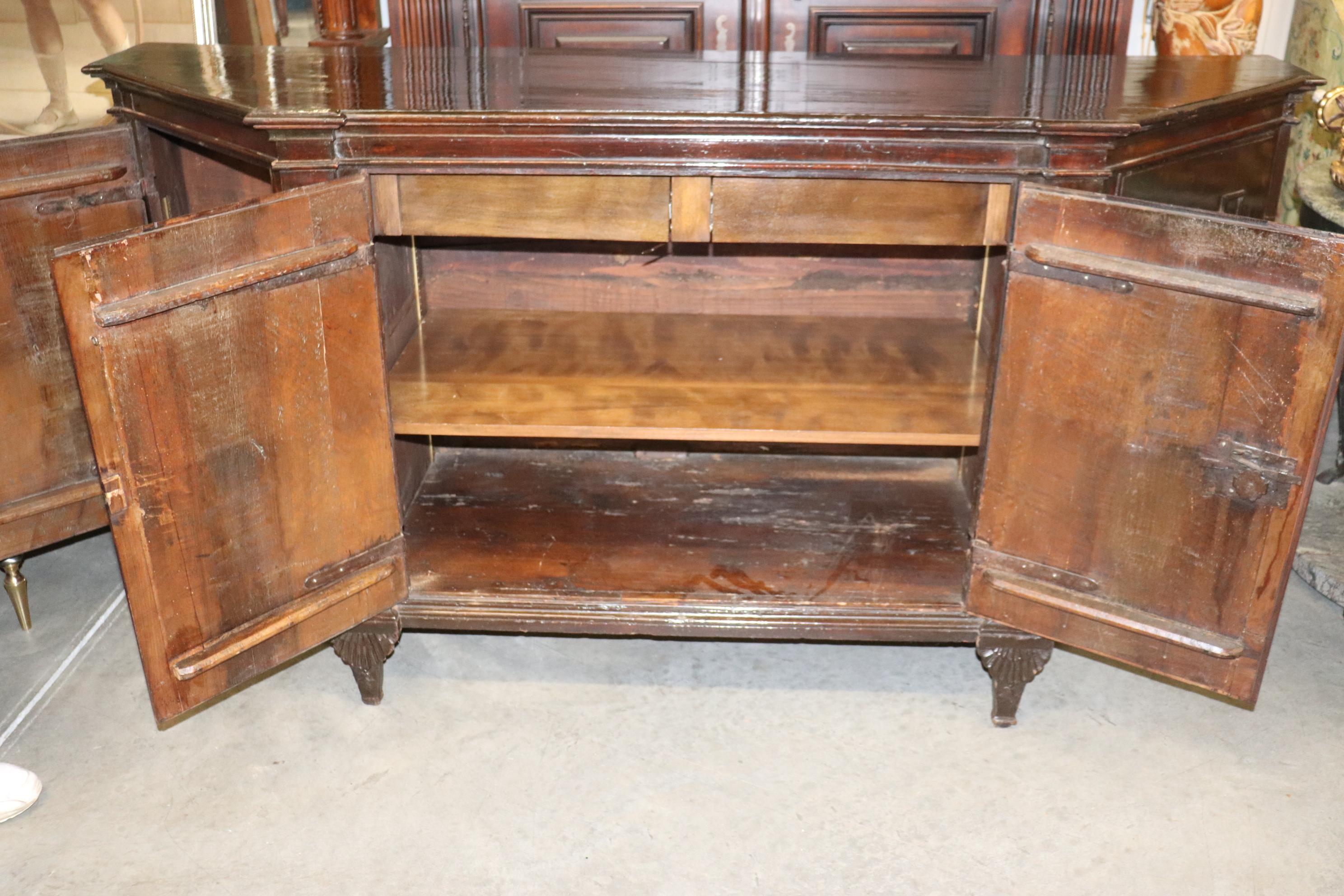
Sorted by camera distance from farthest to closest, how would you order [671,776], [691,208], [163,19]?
[163,19] → [671,776] → [691,208]

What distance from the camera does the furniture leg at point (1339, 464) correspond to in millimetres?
3054

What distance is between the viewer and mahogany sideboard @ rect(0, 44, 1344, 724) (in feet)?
5.97

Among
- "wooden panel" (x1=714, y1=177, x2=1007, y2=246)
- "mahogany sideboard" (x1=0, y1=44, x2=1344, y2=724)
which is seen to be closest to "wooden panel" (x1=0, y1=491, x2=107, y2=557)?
"mahogany sideboard" (x1=0, y1=44, x2=1344, y2=724)

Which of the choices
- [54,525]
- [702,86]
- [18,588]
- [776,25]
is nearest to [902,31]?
[776,25]

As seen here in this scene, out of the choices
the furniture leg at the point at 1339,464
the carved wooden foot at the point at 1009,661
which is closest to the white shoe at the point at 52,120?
the carved wooden foot at the point at 1009,661

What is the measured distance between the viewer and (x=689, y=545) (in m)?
2.48

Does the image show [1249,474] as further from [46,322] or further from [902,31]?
[46,322]

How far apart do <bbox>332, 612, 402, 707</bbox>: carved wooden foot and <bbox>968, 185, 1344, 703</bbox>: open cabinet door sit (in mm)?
1088

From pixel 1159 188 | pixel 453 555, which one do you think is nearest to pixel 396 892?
pixel 453 555

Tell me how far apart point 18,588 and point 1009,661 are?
203 cm

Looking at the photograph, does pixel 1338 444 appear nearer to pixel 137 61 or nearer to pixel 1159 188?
pixel 1159 188

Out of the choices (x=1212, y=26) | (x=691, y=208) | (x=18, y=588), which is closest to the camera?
(x=691, y=208)

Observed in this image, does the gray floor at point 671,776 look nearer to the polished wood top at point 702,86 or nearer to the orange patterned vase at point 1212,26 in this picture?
the polished wood top at point 702,86

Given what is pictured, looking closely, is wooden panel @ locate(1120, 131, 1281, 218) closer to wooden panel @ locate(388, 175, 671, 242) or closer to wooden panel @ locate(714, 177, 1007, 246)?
wooden panel @ locate(714, 177, 1007, 246)
